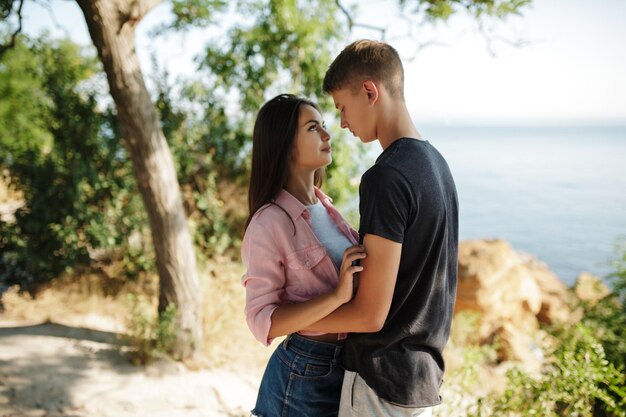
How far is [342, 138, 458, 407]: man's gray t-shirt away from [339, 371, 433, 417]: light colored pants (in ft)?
0.13

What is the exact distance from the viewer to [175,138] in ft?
22.7

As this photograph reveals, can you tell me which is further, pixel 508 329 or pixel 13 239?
pixel 508 329

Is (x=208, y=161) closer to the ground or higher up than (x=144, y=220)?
higher up

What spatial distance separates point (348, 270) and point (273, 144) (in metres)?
0.62

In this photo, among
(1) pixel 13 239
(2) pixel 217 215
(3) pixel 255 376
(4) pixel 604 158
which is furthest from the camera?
(4) pixel 604 158

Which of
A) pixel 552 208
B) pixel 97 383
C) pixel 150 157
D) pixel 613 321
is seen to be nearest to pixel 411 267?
pixel 150 157

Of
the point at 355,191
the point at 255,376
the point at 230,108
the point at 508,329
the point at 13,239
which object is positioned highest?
the point at 230,108

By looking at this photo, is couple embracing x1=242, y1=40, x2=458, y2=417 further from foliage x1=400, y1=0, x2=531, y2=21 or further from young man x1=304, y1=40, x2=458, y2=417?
foliage x1=400, y1=0, x2=531, y2=21

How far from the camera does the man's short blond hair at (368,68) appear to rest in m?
1.44

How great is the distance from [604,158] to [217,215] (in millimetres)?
56346

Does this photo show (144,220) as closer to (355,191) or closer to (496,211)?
(355,191)

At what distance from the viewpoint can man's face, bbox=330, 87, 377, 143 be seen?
1452 mm

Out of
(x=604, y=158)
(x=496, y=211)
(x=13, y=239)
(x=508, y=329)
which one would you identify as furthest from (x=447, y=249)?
(x=604, y=158)

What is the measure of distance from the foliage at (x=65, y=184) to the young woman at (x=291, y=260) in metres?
5.27
